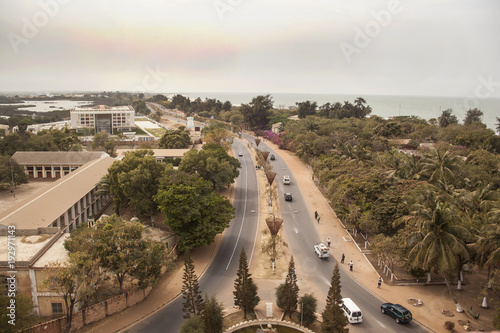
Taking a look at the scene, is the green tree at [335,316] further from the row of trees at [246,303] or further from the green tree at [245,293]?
the green tree at [245,293]

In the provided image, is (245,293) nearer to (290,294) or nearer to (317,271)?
(290,294)

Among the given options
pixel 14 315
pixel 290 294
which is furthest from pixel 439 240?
pixel 14 315

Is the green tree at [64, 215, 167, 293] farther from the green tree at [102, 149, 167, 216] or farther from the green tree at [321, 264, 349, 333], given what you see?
the green tree at [321, 264, 349, 333]

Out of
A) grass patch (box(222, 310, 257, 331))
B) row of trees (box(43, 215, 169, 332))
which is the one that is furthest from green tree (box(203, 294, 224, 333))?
row of trees (box(43, 215, 169, 332))

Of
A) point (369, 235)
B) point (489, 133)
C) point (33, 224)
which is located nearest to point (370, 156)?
point (369, 235)

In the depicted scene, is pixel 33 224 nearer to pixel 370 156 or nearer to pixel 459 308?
pixel 459 308
